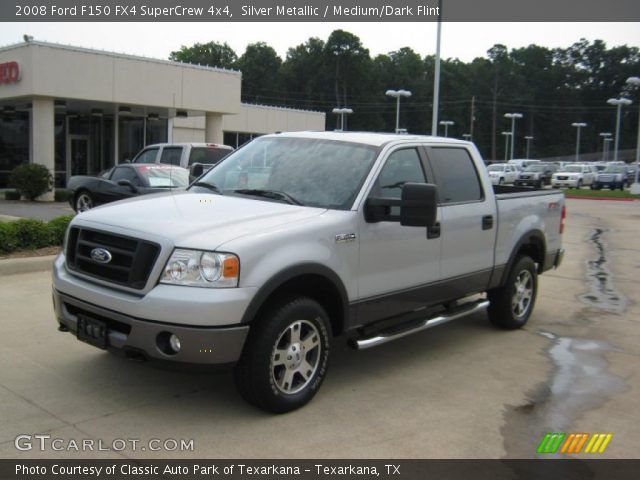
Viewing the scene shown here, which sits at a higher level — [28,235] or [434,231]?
[434,231]

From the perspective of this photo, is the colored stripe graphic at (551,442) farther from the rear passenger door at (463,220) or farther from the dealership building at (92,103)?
the dealership building at (92,103)

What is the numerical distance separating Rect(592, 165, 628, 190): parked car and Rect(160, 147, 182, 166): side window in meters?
34.5

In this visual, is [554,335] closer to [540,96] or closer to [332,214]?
[332,214]

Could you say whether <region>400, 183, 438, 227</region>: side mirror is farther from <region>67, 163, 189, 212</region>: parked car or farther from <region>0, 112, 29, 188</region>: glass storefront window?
<region>0, 112, 29, 188</region>: glass storefront window

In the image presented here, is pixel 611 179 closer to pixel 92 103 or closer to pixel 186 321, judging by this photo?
pixel 92 103

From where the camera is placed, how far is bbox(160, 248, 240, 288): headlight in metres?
3.92

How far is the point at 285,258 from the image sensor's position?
4188mm

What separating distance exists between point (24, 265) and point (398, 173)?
18.5 ft

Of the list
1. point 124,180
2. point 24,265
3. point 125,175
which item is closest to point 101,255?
point 24,265

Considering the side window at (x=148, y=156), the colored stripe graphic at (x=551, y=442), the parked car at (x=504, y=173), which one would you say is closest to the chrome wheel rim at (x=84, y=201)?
the side window at (x=148, y=156)

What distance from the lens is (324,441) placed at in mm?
4012

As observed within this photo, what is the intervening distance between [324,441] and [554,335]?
3.73 meters

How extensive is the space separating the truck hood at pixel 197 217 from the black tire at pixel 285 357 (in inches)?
22.6

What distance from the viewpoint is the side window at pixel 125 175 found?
43.2ft
